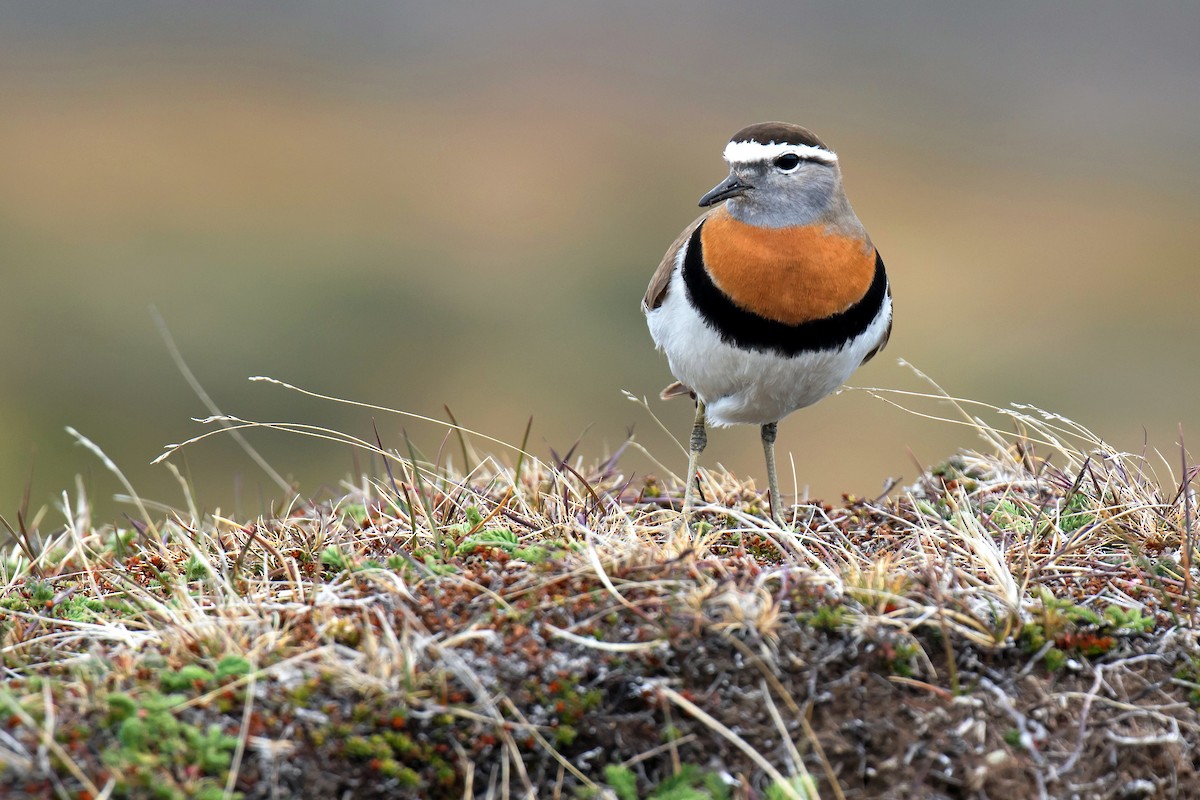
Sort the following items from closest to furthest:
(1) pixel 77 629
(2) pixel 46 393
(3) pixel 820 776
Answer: (3) pixel 820 776 < (1) pixel 77 629 < (2) pixel 46 393

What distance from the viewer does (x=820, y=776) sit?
3.24 m

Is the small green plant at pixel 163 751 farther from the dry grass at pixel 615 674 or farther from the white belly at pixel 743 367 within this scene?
the white belly at pixel 743 367

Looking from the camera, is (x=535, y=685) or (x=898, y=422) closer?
(x=535, y=685)

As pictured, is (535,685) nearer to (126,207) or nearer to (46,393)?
(46,393)

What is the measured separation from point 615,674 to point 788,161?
8.49ft

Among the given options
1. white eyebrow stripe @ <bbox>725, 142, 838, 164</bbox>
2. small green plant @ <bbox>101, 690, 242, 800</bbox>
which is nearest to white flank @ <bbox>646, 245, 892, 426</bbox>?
white eyebrow stripe @ <bbox>725, 142, 838, 164</bbox>

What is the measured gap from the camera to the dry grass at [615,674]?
10.3 feet

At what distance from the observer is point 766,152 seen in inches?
204

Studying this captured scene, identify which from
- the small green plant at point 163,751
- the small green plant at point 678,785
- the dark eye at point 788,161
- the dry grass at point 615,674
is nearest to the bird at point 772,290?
the dark eye at point 788,161

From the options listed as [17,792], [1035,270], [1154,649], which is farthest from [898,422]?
[17,792]

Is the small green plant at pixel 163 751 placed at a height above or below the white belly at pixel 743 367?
below

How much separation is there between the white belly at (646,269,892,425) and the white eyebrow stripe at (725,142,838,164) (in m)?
0.55

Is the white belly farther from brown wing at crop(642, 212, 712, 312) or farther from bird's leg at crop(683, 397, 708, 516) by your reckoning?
bird's leg at crop(683, 397, 708, 516)

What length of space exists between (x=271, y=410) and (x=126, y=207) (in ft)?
21.8
